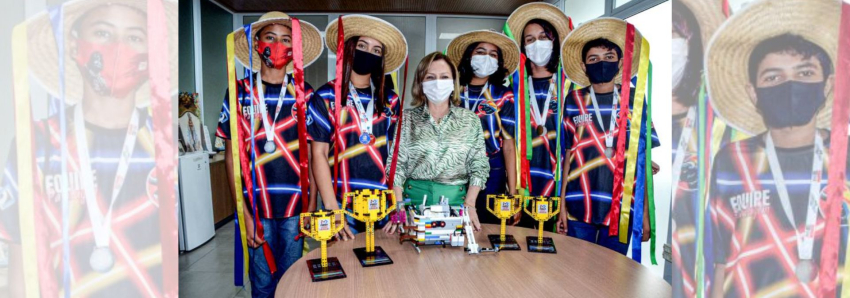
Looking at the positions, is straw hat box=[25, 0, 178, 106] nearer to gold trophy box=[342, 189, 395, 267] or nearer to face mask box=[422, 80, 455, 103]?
gold trophy box=[342, 189, 395, 267]

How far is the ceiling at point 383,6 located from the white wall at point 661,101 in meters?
2.24

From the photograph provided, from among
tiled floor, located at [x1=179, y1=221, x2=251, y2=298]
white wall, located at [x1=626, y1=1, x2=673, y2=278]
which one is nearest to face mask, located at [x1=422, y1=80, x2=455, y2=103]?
white wall, located at [x1=626, y1=1, x2=673, y2=278]

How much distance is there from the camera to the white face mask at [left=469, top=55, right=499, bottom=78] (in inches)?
103

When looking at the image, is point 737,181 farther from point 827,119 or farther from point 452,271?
point 452,271

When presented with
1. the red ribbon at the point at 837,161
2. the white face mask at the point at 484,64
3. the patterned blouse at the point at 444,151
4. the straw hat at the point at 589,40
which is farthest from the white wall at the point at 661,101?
the red ribbon at the point at 837,161

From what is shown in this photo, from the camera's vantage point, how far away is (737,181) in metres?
0.55

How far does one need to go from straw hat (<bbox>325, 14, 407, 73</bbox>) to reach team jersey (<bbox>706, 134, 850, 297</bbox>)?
1793mm

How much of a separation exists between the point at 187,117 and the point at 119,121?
14.1ft

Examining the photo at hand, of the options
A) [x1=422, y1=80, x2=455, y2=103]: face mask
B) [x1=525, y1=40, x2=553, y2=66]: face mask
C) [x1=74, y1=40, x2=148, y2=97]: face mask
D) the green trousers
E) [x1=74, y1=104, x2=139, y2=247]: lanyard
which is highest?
[x1=525, y1=40, x2=553, y2=66]: face mask

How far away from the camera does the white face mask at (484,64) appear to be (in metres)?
2.62

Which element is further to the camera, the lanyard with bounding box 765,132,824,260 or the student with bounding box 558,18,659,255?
the student with bounding box 558,18,659,255

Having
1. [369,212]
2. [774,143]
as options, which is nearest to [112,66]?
[774,143]

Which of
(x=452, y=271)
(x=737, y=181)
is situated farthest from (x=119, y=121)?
(x=452, y=271)

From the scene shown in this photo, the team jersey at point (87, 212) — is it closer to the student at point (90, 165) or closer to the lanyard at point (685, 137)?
the student at point (90, 165)
